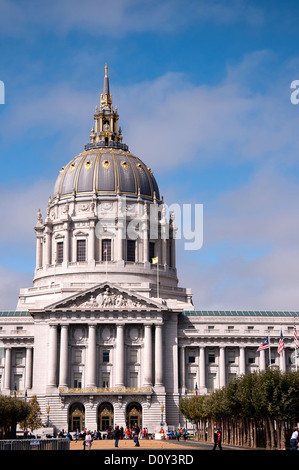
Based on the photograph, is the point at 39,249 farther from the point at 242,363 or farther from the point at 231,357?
the point at 242,363

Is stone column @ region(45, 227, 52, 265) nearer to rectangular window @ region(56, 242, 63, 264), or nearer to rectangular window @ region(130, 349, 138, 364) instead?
rectangular window @ region(56, 242, 63, 264)

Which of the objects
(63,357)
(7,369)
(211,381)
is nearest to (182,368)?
(211,381)

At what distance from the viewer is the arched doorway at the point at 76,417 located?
5037 inches

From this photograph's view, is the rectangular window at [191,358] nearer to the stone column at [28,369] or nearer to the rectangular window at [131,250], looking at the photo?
the rectangular window at [131,250]

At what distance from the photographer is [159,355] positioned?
436ft

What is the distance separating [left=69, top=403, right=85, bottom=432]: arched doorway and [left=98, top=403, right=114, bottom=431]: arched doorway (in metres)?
2.66

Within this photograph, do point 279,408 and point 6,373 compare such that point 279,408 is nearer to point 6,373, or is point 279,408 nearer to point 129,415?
point 129,415

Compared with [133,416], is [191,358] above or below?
above

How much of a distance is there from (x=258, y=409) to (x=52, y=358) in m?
57.2

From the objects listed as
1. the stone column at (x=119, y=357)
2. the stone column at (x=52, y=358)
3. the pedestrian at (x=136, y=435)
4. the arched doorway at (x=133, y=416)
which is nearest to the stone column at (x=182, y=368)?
the arched doorway at (x=133, y=416)

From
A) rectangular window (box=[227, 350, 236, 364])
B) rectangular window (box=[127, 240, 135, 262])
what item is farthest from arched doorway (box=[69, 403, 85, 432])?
rectangular window (box=[127, 240, 135, 262])

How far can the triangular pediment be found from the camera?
5290 inches

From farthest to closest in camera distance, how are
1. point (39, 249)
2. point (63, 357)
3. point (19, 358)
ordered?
point (39, 249)
point (19, 358)
point (63, 357)
